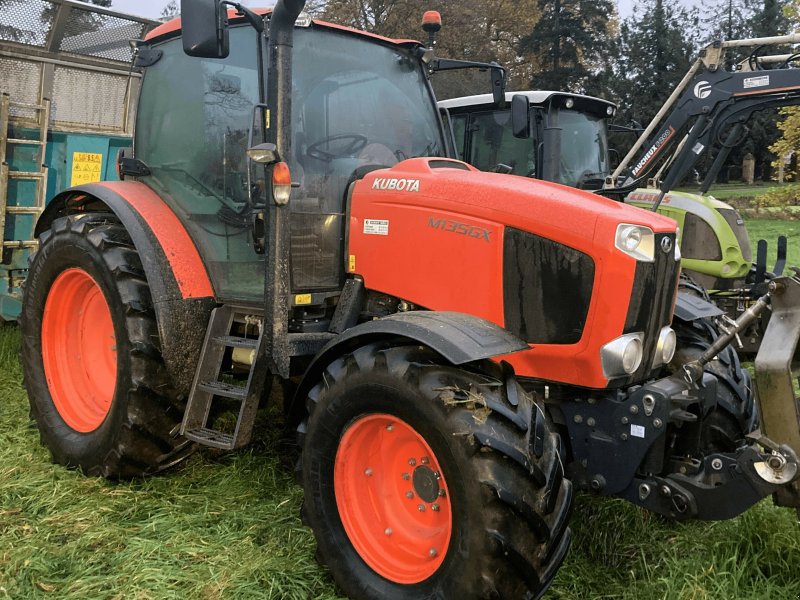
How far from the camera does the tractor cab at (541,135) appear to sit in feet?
25.0

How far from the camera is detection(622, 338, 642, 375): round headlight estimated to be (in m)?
2.72

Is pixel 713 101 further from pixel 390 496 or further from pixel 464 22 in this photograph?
pixel 464 22

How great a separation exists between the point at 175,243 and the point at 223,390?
81 centimetres

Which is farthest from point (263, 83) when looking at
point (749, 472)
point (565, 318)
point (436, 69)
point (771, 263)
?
point (771, 263)

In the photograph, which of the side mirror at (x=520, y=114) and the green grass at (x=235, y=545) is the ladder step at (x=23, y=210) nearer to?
the green grass at (x=235, y=545)

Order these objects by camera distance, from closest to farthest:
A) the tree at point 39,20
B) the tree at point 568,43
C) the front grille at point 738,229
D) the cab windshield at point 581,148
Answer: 1. the tree at point 39,20
2. the front grille at point 738,229
3. the cab windshield at point 581,148
4. the tree at point 568,43

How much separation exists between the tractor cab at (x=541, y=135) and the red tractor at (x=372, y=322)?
13.0 feet

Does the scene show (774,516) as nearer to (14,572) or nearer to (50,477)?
(14,572)

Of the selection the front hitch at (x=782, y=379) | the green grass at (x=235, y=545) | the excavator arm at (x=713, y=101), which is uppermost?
the excavator arm at (x=713, y=101)

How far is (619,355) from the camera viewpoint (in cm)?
270

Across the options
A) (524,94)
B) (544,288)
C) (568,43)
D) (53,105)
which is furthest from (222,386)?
(568,43)

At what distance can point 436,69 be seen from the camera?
13.0 feet

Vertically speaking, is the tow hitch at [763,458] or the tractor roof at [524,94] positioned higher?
the tractor roof at [524,94]

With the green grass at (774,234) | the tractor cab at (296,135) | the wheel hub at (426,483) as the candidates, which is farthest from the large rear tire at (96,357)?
the green grass at (774,234)
